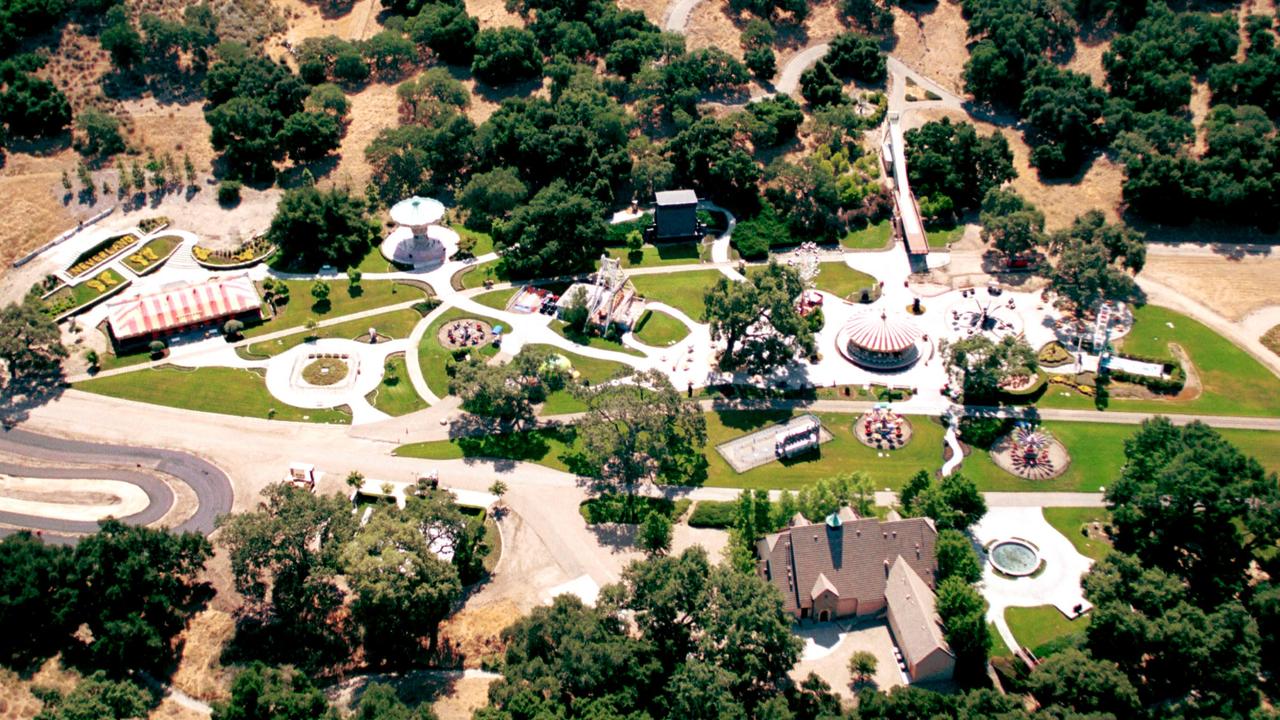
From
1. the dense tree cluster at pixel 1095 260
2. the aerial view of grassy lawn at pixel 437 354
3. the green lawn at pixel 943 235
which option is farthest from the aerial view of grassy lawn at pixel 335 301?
the dense tree cluster at pixel 1095 260

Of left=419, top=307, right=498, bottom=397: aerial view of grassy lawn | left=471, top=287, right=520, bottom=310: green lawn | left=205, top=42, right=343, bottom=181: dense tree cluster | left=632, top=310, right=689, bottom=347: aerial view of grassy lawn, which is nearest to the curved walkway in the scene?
left=419, top=307, right=498, bottom=397: aerial view of grassy lawn

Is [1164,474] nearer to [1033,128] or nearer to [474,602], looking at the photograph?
[474,602]

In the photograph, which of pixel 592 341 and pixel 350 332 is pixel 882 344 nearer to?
pixel 592 341

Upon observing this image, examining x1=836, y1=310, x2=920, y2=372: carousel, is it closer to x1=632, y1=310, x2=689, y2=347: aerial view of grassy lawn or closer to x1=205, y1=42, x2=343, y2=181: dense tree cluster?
x1=632, y1=310, x2=689, y2=347: aerial view of grassy lawn

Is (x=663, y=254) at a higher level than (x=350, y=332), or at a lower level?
higher

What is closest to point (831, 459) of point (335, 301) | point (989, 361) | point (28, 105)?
point (989, 361)

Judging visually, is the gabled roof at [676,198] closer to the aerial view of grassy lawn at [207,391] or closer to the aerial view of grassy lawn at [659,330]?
the aerial view of grassy lawn at [659,330]
